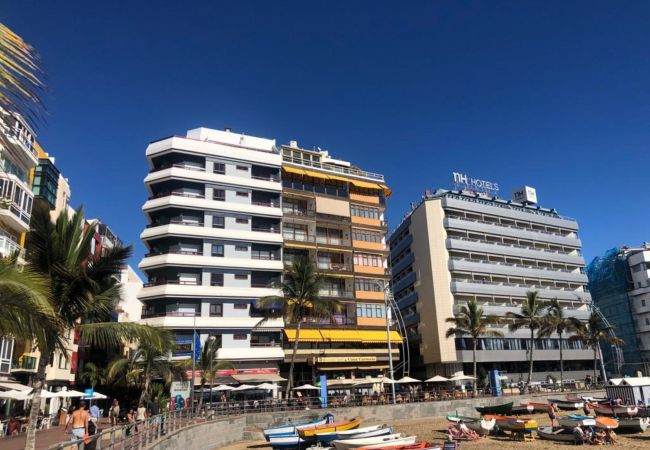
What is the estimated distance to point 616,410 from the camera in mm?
36406

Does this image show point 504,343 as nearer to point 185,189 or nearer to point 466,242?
point 466,242

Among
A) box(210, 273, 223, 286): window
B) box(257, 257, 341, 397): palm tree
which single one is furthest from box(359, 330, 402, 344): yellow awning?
box(210, 273, 223, 286): window

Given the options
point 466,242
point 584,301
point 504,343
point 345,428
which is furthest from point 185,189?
point 584,301

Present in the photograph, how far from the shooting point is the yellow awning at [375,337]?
60.1 metres

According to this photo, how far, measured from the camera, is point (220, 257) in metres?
57.0

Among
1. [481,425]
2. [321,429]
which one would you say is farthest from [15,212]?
[481,425]

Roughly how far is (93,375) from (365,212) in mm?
36769

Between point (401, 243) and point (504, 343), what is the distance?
930 inches

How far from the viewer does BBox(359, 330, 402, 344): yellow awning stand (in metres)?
60.1

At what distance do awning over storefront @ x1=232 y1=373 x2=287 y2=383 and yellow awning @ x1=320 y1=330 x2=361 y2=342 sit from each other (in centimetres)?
721

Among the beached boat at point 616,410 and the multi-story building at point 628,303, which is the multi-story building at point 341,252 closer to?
the beached boat at point 616,410

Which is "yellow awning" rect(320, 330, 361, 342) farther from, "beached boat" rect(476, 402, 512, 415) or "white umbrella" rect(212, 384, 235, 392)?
"beached boat" rect(476, 402, 512, 415)

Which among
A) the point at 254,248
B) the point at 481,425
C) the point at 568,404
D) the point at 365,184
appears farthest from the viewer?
the point at 365,184

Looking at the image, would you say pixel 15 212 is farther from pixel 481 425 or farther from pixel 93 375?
pixel 481 425
